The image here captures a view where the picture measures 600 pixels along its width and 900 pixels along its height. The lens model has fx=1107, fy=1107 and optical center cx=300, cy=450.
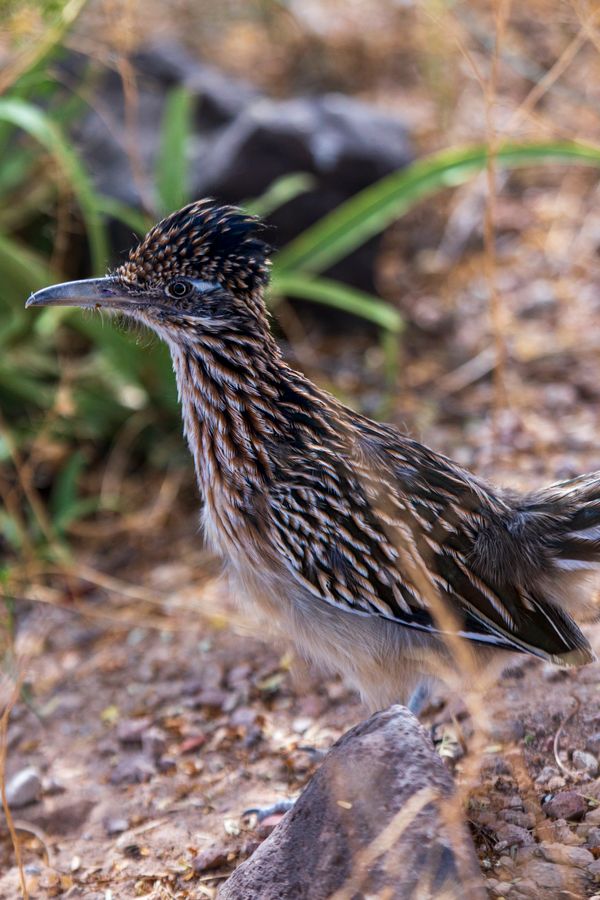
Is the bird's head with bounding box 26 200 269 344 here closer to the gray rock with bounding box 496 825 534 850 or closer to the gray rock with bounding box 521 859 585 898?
the gray rock with bounding box 496 825 534 850

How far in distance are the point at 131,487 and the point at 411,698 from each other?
3290 mm

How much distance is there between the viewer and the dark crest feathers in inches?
162

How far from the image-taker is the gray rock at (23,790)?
468 centimetres

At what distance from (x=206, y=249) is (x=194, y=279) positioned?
0.12 m

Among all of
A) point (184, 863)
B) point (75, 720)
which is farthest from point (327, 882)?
point (75, 720)

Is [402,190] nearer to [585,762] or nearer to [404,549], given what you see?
[404,549]

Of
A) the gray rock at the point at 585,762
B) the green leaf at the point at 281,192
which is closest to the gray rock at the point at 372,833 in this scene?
the gray rock at the point at 585,762

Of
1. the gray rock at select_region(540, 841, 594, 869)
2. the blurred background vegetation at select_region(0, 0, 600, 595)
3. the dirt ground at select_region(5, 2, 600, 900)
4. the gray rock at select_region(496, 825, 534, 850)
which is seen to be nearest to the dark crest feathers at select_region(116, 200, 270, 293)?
the blurred background vegetation at select_region(0, 0, 600, 595)

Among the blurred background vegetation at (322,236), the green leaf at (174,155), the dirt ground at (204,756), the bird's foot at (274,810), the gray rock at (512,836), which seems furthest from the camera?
the green leaf at (174,155)

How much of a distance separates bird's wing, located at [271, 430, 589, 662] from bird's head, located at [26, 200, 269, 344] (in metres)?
0.63

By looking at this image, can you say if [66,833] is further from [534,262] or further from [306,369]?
[534,262]

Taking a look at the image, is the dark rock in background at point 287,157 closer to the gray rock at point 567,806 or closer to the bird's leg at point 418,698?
the bird's leg at point 418,698

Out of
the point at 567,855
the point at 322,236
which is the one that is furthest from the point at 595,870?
the point at 322,236

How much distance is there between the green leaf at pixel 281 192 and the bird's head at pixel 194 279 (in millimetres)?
2160
